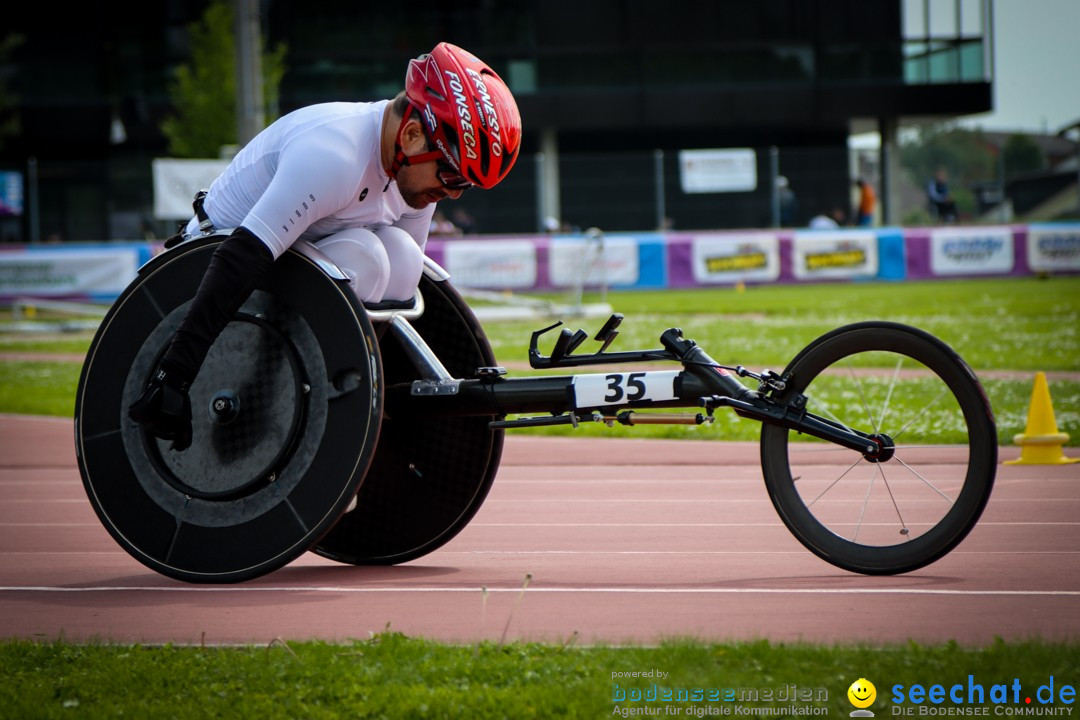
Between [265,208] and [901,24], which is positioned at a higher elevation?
[901,24]

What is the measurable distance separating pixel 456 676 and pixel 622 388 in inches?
62.3

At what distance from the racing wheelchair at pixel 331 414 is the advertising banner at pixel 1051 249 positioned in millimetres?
31141

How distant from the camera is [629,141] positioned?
46000 mm

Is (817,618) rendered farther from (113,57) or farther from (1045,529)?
(113,57)

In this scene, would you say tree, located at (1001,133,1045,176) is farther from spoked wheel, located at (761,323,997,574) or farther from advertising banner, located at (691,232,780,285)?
spoked wheel, located at (761,323,997,574)

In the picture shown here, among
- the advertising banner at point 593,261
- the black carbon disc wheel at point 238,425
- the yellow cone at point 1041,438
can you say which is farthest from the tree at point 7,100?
the black carbon disc wheel at point 238,425

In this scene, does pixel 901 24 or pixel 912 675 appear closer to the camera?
pixel 912 675

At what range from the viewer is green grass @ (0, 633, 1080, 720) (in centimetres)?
391

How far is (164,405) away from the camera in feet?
17.5

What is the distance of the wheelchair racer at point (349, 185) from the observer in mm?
5258

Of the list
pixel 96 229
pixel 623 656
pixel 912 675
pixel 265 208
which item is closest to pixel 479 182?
pixel 265 208

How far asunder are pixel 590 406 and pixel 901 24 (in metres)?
42.2

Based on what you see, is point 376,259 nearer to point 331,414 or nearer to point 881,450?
point 331,414

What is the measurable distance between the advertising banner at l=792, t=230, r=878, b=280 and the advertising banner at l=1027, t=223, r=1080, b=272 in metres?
3.75
